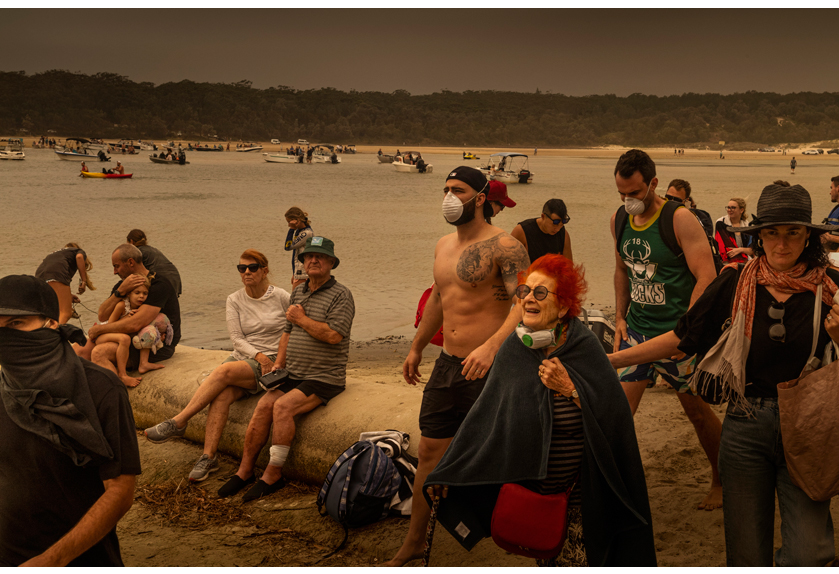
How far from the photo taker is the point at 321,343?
15.9 feet

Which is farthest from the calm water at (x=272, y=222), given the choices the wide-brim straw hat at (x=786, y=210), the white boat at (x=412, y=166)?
the wide-brim straw hat at (x=786, y=210)

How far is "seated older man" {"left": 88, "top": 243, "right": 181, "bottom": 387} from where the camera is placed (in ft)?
19.1

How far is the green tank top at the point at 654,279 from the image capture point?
3824 mm

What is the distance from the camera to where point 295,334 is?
194 inches

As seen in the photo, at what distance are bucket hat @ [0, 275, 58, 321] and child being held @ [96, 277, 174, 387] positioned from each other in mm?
3527

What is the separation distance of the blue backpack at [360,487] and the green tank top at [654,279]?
169 centimetres

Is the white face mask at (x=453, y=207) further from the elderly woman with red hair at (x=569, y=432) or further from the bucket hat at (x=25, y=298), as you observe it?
the bucket hat at (x=25, y=298)

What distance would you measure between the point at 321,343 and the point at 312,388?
1.03 ft

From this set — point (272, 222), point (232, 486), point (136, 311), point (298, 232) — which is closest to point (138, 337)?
point (136, 311)

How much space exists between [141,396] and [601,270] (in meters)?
11.9

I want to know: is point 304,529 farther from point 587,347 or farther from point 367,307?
point 367,307

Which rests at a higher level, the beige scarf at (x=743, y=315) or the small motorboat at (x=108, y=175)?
the beige scarf at (x=743, y=315)

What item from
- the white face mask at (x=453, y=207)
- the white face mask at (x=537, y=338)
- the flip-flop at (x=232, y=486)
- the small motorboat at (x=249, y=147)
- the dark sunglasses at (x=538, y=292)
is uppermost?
the small motorboat at (x=249, y=147)

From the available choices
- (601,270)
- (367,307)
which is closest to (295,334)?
(367,307)
